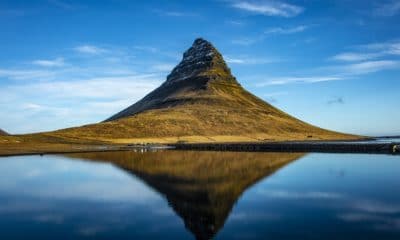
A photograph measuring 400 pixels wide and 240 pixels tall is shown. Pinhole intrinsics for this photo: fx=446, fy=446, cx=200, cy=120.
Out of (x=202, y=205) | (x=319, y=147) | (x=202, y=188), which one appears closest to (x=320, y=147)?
(x=319, y=147)

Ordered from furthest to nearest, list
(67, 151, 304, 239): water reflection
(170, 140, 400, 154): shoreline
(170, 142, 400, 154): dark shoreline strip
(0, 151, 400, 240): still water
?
(170, 142, 400, 154): dark shoreline strip
(170, 140, 400, 154): shoreline
(67, 151, 304, 239): water reflection
(0, 151, 400, 240): still water

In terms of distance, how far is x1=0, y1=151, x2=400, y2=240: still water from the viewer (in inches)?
1042

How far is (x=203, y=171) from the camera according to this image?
199 feet

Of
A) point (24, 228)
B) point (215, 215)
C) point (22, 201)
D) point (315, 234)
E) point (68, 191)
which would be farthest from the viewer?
point (68, 191)

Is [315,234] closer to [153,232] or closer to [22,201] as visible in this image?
[153,232]

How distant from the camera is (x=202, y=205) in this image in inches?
1367

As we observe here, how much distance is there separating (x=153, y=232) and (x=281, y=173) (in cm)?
3457

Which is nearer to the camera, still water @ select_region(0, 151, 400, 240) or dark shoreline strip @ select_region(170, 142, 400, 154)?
still water @ select_region(0, 151, 400, 240)

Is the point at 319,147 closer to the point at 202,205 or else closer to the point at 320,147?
the point at 320,147

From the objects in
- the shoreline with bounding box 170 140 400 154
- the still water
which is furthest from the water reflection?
the shoreline with bounding box 170 140 400 154

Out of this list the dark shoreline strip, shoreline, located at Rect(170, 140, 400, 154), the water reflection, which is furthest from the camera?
the dark shoreline strip

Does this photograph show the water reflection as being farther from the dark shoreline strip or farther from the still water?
the dark shoreline strip

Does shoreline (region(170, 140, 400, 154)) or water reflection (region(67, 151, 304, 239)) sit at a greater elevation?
shoreline (region(170, 140, 400, 154))

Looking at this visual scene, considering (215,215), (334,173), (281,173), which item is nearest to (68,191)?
(215,215)
